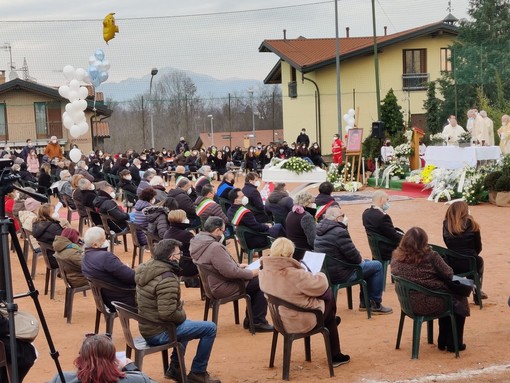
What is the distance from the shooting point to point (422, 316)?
8023 mm

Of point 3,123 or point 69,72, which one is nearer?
point 69,72

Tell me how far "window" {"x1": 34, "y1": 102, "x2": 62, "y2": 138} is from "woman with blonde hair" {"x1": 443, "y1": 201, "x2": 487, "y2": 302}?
3534cm

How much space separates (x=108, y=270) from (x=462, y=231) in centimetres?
391

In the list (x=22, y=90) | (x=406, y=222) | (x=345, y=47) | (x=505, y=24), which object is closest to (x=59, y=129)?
(x=22, y=90)

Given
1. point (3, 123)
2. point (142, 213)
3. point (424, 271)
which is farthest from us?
point (3, 123)

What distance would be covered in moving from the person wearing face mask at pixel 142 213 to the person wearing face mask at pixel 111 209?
0.84 metres

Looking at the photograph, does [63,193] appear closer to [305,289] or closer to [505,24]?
[305,289]

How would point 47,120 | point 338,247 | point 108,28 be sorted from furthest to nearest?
point 47,120 → point 108,28 → point 338,247

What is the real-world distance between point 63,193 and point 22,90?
24.4 m

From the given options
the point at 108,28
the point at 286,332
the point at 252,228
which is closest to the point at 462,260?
the point at 286,332

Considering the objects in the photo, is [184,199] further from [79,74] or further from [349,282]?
[79,74]

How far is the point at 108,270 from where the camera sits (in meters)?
8.48

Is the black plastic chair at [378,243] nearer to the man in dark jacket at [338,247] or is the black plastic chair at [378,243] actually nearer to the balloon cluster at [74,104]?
the man in dark jacket at [338,247]

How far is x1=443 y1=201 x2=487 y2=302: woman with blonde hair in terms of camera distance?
952 centimetres
